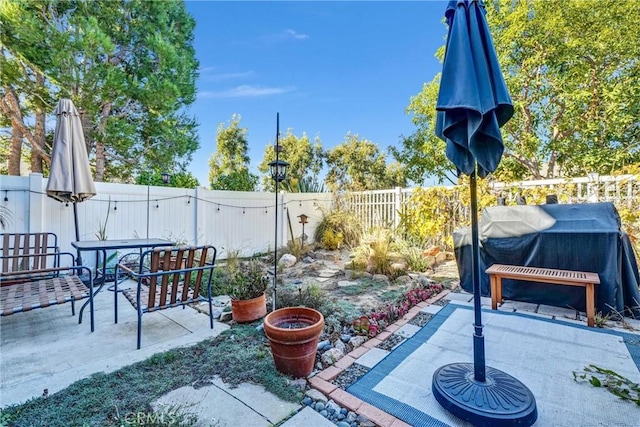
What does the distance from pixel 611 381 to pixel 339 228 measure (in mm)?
6201

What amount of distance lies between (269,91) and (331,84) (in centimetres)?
182

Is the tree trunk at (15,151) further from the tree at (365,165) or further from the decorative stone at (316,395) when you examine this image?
the decorative stone at (316,395)

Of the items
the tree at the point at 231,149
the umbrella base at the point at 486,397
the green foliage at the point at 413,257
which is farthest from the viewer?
the tree at the point at 231,149

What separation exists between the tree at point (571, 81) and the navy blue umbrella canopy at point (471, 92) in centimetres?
773

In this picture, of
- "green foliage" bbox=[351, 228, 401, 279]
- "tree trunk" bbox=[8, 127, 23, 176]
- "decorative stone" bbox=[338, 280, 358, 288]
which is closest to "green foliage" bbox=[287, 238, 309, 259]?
"green foliage" bbox=[351, 228, 401, 279]

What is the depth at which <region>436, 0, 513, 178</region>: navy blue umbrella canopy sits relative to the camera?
160 cm

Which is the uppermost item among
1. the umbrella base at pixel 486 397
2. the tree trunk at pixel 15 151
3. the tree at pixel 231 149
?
the tree at pixel 231 149

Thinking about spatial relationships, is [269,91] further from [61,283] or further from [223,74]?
[61,283]

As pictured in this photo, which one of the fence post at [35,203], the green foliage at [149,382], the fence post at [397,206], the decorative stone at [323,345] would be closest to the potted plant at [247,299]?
Result: the green foliage at [149,382]

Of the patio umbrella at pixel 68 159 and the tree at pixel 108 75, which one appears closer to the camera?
the patio umbrella at pixel 68 159

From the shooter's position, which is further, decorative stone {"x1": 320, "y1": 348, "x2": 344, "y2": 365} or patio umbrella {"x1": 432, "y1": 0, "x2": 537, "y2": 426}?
decorative stone {"x1": 320, "y1": 348, "x2": 344, "y2": 365}

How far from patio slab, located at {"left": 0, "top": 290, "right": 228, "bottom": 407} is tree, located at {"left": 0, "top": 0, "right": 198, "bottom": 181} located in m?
6.78

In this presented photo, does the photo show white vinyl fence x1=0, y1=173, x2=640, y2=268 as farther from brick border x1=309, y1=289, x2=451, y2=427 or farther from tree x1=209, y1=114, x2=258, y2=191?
tree x1=209, y1=114, x2=258, y2=191

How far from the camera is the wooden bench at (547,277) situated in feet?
9.21
